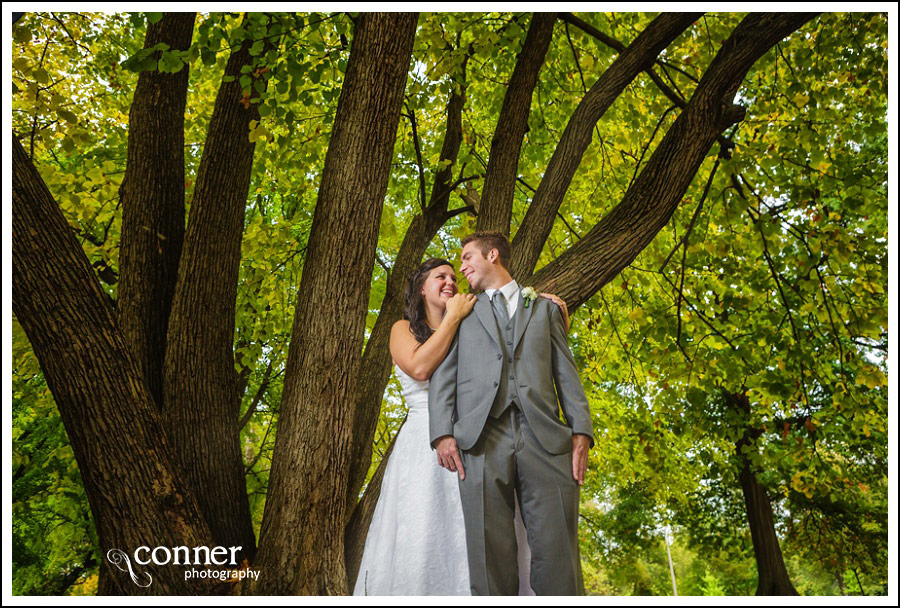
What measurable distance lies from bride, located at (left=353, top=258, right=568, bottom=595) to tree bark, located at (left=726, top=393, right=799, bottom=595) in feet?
15.3

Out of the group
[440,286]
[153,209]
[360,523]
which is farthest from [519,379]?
[153,209]

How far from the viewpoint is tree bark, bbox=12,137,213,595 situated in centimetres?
208

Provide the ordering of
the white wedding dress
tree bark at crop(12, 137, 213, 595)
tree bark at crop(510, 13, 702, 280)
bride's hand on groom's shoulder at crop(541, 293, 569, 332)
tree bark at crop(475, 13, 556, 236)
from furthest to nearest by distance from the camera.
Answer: tree bark at crop(475, 13, 556, 236)
tree bark at crop(510, 13, 702, 280)
bride's hand on groom's shoulder at crop(541, 293, 569, 332)
the white wedding dress
tree bark at crop(12, 137, 213, 595)

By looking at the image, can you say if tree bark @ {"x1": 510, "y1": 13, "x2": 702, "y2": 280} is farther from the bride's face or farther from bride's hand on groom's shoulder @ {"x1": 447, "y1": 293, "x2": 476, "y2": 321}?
bride's hand on groom's shoulder @ {"x1": 447, "y1": 293, "x2": 476, "y2": 321}

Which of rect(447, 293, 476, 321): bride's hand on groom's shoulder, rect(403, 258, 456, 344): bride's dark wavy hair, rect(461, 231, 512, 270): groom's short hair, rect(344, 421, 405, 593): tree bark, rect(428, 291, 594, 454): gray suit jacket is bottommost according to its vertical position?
rect(344, 421, 405, 593): tree bark

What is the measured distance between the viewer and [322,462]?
230 cm

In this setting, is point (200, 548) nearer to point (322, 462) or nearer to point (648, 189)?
point (322, 462)

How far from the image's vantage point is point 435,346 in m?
2.62

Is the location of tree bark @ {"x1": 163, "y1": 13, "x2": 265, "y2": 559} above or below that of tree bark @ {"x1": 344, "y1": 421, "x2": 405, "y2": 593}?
above

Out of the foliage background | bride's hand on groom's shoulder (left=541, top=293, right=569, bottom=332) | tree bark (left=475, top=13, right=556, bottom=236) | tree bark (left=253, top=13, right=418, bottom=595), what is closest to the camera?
tree bark (left=253, top=13, right=418, bottom=595)

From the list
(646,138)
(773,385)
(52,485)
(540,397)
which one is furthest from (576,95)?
(52,485)

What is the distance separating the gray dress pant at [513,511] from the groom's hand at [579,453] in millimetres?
21

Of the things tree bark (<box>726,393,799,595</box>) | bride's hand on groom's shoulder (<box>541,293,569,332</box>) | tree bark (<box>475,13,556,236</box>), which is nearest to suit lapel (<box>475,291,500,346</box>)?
bride's hand on groom's shoulder (<box>541,293,569,332</box>)

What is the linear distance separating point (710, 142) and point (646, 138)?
2.37 m
